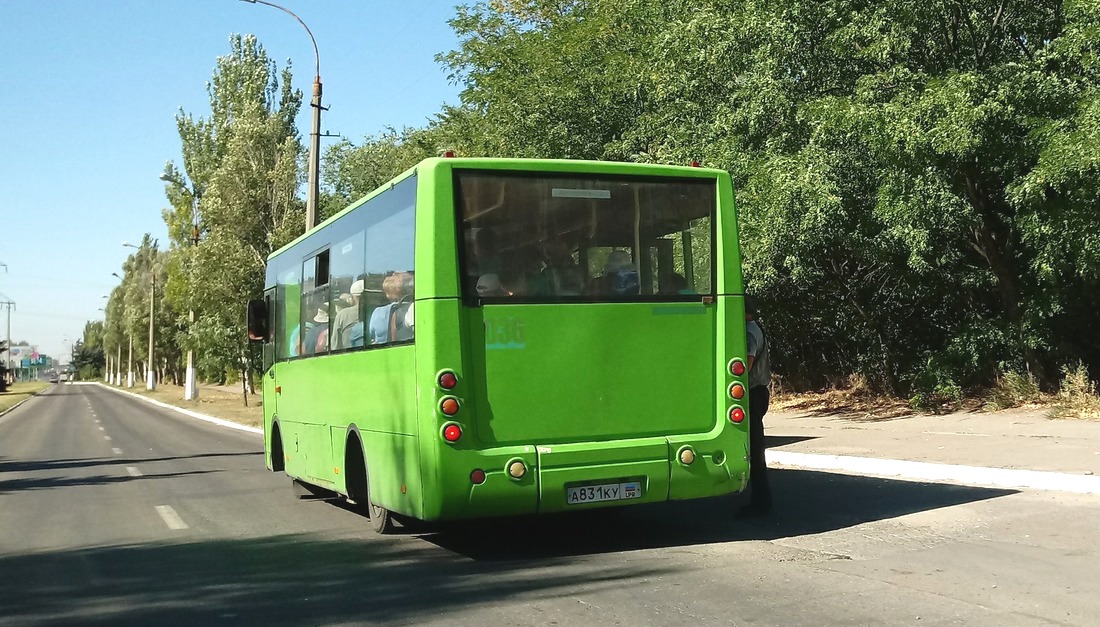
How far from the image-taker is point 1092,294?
19.2 meters

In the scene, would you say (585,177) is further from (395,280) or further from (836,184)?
(836,184)

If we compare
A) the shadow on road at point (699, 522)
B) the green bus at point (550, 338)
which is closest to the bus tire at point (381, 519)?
the shadow on road at point (699, 522)

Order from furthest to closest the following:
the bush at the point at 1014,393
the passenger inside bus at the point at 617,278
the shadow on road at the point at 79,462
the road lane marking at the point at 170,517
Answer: the shadow on road at the point at 79,462, the bush at the point at 1014,393, the road lane marking at the point at 170,517, the passenger inside bus at the point at 617,278

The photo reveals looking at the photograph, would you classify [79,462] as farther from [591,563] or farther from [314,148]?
[591,563]

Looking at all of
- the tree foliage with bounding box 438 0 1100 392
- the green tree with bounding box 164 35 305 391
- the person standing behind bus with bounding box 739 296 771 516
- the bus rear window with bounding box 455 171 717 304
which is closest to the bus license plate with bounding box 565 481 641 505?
the bus rear window with bounding box 455 171 717 304

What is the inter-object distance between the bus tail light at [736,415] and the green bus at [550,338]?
2 cm

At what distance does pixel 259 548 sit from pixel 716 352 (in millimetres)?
4107

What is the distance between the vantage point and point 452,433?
27.0 ft

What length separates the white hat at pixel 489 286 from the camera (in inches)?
333

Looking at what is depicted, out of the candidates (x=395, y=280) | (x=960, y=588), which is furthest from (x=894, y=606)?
(x=395, y=280)

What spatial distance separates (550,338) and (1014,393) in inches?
526

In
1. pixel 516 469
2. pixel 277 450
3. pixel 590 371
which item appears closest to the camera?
pixel 516 469

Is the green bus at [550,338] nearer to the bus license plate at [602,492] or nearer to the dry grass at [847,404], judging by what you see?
the bus license plate at [602,492]

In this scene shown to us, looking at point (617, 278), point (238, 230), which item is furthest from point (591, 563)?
point (238, 230)
